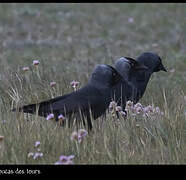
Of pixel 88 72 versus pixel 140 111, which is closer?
pixel 140 111

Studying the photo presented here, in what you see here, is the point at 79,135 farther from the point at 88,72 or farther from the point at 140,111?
the point at 88,72

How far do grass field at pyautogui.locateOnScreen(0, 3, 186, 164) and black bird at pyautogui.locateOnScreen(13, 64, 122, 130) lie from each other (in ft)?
0.32

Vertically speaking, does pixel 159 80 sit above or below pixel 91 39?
below

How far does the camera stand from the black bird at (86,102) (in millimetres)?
4016

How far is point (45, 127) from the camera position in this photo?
3719mm

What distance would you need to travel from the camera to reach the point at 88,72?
6.24 meters

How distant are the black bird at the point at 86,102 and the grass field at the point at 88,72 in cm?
10

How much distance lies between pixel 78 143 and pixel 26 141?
14.1 inches

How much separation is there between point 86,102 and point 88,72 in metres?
2.03

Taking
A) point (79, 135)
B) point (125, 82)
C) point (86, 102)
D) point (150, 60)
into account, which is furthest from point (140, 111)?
point (150, 60)

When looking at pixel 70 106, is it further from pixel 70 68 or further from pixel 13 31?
pixel 13 31

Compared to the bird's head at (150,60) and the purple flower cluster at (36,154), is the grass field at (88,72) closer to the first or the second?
the purple flower cluster at (36,154)

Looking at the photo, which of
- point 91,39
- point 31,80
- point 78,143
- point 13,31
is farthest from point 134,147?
point 13,31

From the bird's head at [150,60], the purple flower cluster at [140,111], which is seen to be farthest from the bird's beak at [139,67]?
the purple flower cluster at [140,111]
